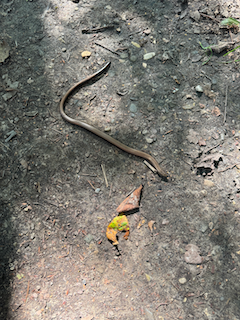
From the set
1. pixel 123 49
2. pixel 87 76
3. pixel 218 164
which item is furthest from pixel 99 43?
pixel 218 164

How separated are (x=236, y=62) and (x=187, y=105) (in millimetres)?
945

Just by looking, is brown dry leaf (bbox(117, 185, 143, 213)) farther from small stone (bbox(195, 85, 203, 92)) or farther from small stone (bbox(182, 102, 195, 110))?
small stone (bbox(195, 85, 203, 92))

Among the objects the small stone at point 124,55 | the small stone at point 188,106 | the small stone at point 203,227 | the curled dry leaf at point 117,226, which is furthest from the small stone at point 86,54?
the small stone at point 203,227

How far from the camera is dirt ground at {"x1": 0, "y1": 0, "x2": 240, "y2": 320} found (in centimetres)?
226

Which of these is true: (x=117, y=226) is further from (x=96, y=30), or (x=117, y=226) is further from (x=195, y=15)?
(x=195, y=15)

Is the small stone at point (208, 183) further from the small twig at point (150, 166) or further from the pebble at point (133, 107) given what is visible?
the pebble at point (133, 107)

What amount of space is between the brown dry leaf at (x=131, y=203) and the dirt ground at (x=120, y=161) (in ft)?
0.22

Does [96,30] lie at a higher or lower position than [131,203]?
higher

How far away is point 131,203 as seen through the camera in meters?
2.51

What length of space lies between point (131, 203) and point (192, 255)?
813 mm

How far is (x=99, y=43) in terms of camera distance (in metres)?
3.22

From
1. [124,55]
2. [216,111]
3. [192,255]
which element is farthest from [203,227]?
[124,55]

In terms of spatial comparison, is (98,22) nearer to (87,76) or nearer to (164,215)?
(87,76)

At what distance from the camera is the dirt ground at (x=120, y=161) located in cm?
226
